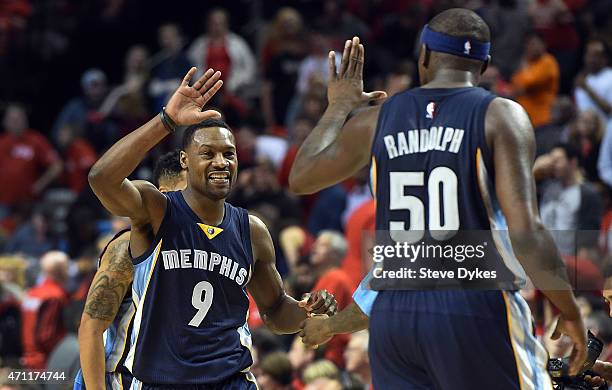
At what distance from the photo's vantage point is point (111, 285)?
6566mm

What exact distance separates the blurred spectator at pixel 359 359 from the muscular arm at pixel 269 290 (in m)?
2.82

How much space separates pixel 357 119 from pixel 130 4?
1435 centimetres

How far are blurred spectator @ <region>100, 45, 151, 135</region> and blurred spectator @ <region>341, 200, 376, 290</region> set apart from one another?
18.4 feet

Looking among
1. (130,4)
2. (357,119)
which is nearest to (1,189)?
(130,4)

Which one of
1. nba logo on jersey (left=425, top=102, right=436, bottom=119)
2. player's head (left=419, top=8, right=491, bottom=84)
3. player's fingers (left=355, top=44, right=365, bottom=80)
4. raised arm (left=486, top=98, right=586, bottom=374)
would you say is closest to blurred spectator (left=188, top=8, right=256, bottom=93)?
player's fingers (left=355, top=44, right=365, bottom=80)

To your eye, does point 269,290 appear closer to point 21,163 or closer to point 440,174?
point 440,174

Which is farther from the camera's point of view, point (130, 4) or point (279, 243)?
point (130, 4)

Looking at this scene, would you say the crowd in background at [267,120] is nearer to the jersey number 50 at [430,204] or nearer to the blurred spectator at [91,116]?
the blurred spectator at [91,116]

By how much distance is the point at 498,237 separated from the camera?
511 cm

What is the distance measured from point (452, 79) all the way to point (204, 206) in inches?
74.4

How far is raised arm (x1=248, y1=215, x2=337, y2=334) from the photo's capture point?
6.82m

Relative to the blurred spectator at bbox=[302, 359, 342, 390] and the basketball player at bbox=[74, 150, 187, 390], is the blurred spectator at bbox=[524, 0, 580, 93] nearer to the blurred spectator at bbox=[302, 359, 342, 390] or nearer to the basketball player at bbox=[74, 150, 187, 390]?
the blurred spectator at bbox=[302, 359, 342, 390]

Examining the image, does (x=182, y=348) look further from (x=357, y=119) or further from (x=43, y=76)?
(x=43, y=76)

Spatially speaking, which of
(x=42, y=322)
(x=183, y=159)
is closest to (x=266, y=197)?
(x=42, y=322)
